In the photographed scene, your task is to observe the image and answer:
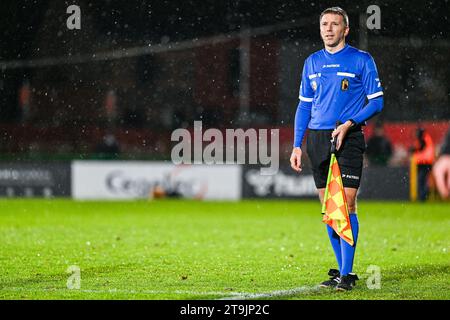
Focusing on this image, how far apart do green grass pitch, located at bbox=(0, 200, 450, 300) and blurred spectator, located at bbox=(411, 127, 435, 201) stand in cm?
168

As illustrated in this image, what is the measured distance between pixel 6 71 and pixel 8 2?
33.6ft

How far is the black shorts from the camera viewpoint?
21.8 ft

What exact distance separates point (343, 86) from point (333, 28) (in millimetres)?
440

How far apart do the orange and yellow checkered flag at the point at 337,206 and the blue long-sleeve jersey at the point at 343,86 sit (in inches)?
15.2

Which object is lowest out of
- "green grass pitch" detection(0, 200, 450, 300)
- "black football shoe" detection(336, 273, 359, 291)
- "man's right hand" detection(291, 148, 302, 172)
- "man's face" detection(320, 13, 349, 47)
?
"green grass pitch" detection(0, 200, 450, 300)

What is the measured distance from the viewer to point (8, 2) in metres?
16.1

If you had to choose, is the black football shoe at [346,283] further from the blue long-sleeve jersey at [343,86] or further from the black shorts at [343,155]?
the blue long-sleeve jersey at [343,86]

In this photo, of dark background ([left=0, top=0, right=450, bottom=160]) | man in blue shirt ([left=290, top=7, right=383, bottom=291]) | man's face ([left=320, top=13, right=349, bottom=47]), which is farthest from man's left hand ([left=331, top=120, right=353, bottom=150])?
dark background ([left=0, top=0, right=450, bottom=160])

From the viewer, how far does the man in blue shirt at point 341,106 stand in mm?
6594

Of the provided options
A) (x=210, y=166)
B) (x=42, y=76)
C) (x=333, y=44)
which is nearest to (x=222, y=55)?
(x=42, y=76)

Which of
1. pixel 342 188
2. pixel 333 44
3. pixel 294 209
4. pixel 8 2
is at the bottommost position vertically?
pixel 294 209

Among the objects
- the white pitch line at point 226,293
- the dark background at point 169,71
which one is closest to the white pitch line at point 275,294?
the white pitch line at point 226,293

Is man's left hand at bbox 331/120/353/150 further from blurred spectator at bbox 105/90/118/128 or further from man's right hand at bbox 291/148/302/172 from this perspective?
blurred spectator at bbox 105/90/118/128

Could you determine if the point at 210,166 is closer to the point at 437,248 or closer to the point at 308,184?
the point at 308,184
